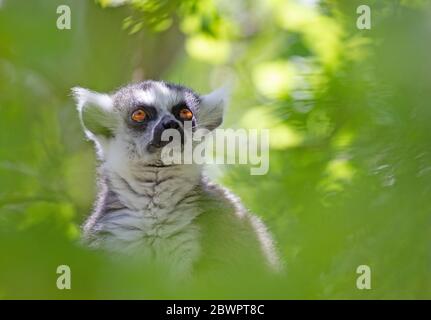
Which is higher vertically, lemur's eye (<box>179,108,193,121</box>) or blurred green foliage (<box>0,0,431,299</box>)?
lemur's eye (<box>179,108,193,121</box>)

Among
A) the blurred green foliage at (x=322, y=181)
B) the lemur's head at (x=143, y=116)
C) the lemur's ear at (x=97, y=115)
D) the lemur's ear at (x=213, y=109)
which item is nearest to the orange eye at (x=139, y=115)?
the lemur's head at (x=143, y=116)

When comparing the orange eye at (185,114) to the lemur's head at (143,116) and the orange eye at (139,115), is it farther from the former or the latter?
the orange eye at (139,115)

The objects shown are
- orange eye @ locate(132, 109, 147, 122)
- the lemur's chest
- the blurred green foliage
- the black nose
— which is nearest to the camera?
the blurred green foliage

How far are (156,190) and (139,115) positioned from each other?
0.35m

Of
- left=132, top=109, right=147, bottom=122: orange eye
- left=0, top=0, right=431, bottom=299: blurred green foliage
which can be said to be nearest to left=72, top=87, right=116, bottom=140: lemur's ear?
left=132, top=109, right=147, bottom=122: orange eye

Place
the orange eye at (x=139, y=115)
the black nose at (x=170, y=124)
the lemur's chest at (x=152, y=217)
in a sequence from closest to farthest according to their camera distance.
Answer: the lemur's chest at (x=152, y=217)
the black nose at (x=170, y=124)
the orange eye at (x=139, y=115)

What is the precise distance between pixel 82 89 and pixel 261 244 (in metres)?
0.94

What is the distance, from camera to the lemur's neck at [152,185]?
2659mm

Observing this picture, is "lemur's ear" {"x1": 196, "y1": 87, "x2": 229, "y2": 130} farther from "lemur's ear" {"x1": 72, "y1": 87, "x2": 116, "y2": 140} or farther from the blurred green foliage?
the blurred green foliage

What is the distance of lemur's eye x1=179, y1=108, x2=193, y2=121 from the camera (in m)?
2.74

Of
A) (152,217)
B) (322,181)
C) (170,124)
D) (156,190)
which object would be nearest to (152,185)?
(156,190)

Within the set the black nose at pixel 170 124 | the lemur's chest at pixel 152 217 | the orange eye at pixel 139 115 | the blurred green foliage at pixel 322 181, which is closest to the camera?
the blurred green foliage at pixel 322 181

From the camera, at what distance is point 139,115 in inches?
110

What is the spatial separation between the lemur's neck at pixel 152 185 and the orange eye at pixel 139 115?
0.19 metres
